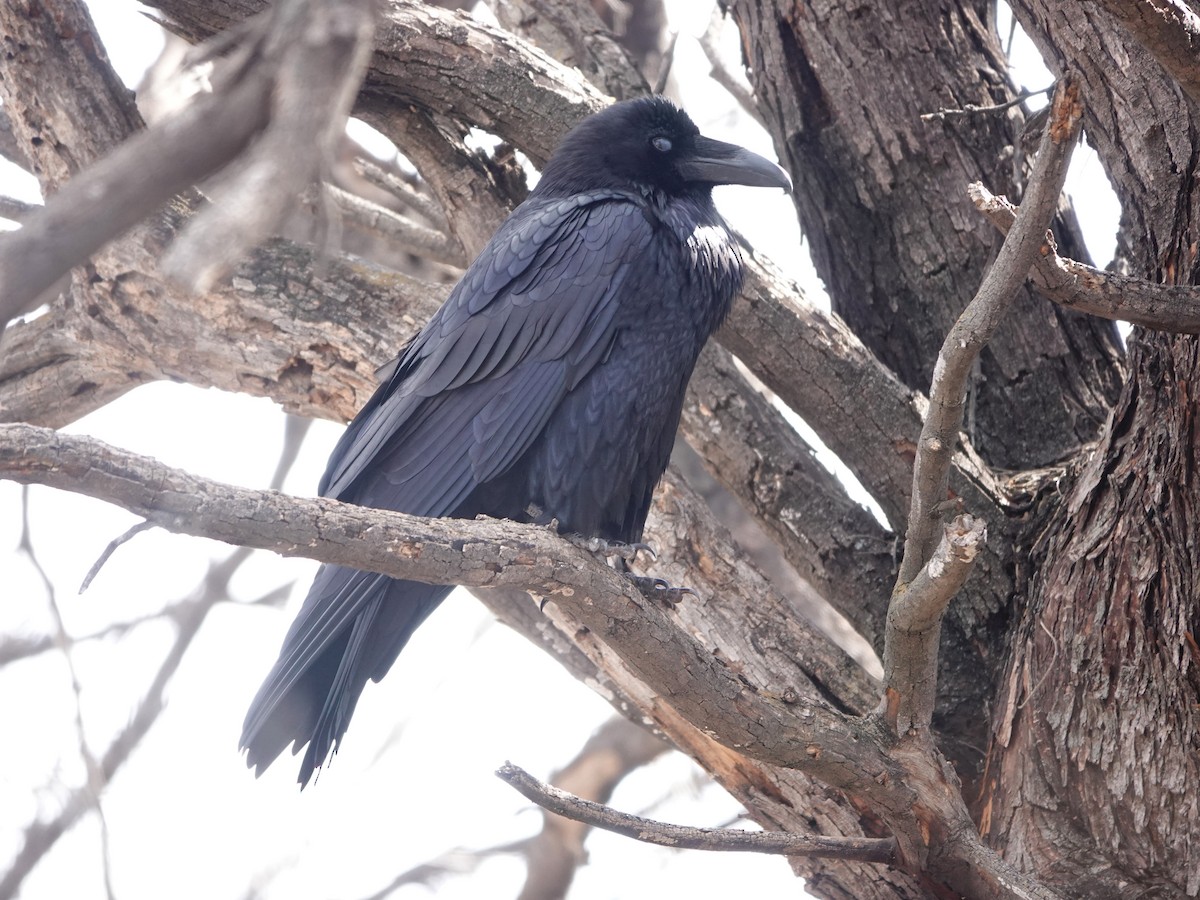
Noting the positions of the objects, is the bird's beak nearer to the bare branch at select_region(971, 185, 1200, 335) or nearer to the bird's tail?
the bare branch at select_region(971, 185, 1200, 335)

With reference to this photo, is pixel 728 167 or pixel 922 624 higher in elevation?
pixel 728 167

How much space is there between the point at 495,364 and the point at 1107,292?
87.7 inches

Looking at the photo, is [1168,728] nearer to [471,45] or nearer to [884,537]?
[884,537]

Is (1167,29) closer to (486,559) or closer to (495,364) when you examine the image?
(486,559)

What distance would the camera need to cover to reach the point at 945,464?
3.31 metres

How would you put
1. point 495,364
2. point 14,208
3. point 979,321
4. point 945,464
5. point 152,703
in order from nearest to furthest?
point 979,321, point 945,464, point 495,364, point 14,208, point 152,703

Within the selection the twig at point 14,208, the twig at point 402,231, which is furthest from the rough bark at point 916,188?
the twig at point 14,208

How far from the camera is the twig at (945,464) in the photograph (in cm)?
303

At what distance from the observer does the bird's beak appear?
495 centimetres

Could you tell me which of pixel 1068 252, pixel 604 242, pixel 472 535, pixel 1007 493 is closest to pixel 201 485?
pixel 472 535

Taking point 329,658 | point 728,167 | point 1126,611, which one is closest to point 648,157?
point 728,167

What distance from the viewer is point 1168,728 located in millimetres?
3627

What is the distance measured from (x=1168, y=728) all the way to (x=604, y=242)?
2677mm

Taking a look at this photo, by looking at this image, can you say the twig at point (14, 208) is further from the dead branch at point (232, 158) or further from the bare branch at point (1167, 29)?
the bare branch at point (1167, 29)
